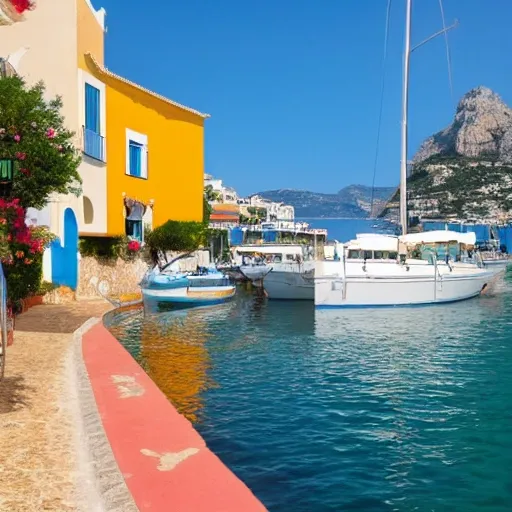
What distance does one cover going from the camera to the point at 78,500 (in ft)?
16.4

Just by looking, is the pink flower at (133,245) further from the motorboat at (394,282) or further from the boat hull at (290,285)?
the motorboat at (394,282)

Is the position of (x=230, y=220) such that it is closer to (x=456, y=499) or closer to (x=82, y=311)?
(x=82, y=311)

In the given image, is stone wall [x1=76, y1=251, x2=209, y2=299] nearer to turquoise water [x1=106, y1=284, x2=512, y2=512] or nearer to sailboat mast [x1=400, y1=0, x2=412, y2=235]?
turquoise water [x1=106, y1=284, x2=512, y2=512]

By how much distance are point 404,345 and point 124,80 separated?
49.3 ft

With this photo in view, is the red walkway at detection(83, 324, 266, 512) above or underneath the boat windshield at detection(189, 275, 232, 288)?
underneath

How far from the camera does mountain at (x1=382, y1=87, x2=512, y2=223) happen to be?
115 metres

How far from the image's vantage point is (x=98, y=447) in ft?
21.0

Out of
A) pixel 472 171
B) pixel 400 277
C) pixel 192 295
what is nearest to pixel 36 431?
pixel 192 295

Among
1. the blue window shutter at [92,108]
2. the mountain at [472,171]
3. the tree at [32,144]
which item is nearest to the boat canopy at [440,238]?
the blue window shutter at [92,108]

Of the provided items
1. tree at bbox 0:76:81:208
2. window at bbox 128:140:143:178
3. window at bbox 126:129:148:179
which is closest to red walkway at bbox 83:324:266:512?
tree at bbox 0:76:81:208

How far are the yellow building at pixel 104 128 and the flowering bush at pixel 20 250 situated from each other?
79.7 inches

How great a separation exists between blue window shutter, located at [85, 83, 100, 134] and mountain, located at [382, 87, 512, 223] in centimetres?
7965

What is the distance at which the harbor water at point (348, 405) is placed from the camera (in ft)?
22.8

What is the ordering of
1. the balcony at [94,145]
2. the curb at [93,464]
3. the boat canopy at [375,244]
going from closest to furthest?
1. the curb at [93,464]
2. the balcony at [94,145]
3. the boat canopy at [375,244]
